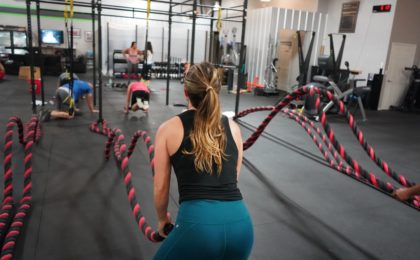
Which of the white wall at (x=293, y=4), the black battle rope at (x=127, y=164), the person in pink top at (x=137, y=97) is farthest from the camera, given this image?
the white wall at (x=293, y=4)

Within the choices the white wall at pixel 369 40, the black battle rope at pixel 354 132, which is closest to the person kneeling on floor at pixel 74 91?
the black battle rope at pixel 354 132

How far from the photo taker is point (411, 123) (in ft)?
24.8

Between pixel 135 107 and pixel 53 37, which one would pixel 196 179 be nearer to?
pixel 135 107

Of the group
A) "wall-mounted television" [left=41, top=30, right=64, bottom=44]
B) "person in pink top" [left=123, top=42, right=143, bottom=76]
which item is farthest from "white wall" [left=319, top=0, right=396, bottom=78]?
"wall-mounted television" [left=41, top=30, right=64, bottom=44]

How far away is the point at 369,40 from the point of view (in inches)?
356

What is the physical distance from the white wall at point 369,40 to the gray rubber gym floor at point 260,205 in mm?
4252

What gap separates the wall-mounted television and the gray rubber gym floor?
990 centimetres

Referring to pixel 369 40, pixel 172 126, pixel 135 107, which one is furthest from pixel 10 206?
pixel 369 40

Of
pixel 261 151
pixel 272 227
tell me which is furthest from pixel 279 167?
pixel 272 227

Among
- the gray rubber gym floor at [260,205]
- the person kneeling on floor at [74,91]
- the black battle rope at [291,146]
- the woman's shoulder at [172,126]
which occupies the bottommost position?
the gray rubber gym floor at [260,205]

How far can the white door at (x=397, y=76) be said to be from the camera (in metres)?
8.74

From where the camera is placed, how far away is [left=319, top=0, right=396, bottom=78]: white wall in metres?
8.59

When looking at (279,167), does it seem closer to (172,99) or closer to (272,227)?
(272,227)

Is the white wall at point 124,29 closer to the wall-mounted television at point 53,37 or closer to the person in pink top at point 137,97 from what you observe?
the wall-mounted television at point 53,37
